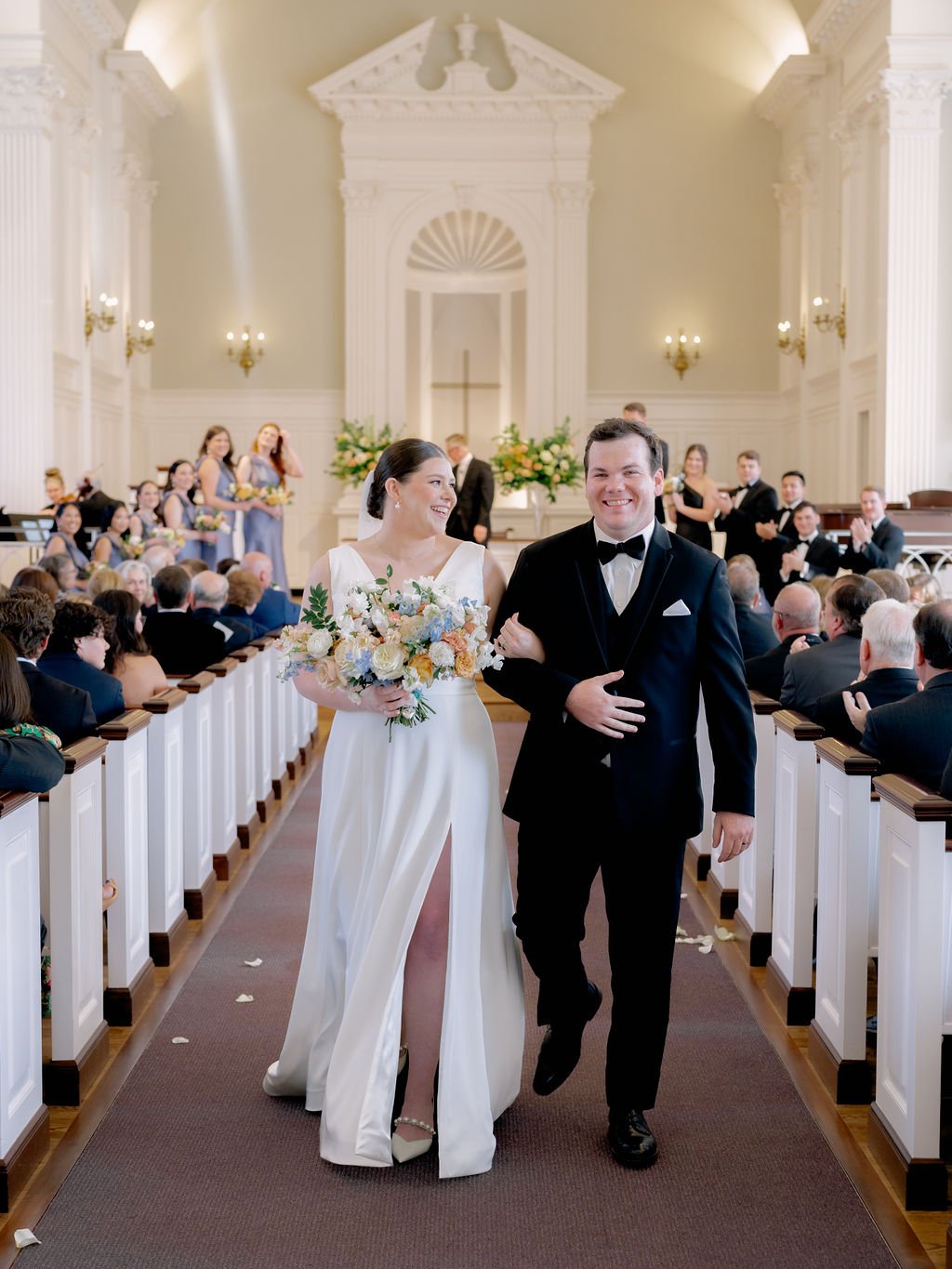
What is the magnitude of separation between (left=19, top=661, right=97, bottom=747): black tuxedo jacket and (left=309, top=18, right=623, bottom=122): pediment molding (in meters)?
14.2

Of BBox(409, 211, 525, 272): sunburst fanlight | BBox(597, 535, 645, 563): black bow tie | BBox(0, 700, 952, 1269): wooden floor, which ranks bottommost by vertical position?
BBox(0, 700, 952, 1269): wooden floor

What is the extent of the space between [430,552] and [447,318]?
608 inches

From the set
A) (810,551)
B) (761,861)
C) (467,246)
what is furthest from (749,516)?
(467,246)

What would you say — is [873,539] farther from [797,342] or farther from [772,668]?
[797,342]

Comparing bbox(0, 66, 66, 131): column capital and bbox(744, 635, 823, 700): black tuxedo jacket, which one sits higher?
bbox(0, 66, 66, 131): column capital

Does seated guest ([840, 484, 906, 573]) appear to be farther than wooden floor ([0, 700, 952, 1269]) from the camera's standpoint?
Yes

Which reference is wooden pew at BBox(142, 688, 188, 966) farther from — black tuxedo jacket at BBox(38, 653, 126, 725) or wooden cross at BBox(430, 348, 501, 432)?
wooden cross at BBox(430, 348, 501, 432)

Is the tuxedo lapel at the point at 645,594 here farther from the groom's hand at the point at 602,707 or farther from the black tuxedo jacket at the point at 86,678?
the black tuxedo jacket at the point at 86,678

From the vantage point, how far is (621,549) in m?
3.63

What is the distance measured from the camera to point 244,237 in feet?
59.7

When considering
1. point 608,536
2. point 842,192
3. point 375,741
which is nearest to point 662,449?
point 608,536

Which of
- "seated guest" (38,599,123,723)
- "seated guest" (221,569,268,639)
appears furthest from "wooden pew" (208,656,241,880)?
"seated guest" (221,569,268,639)

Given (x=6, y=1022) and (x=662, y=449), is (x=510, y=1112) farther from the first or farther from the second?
(x=662, y=449)

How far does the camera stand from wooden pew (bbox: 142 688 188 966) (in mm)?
5312
